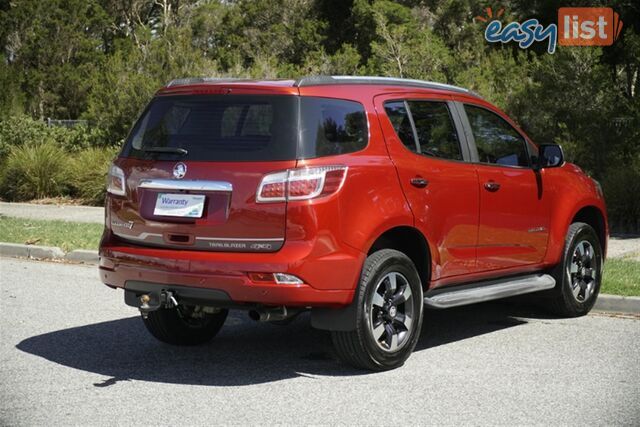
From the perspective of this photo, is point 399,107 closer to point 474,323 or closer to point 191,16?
point 474,323

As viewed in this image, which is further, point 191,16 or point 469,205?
point 191,16

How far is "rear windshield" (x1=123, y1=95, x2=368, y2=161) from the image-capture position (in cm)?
644

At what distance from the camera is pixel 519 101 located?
18.0 metres

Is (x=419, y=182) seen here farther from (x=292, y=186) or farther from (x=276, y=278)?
(x=276, y=278)

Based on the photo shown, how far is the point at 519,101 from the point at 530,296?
31.8ft

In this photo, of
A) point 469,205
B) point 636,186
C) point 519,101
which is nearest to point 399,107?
point 469,205

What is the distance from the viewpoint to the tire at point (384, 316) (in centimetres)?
660

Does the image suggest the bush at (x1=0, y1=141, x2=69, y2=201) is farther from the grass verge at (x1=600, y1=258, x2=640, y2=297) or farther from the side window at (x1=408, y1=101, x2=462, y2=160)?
the side window at (x1=408, y1=101, x2=462, y2=160)

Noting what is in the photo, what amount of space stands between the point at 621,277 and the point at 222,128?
516 cm

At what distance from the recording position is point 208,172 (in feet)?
21.3

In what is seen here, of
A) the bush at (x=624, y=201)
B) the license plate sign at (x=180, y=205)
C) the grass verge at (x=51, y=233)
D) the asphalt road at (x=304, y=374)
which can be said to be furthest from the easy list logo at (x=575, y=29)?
the license plate sign at (x=180, y=205)

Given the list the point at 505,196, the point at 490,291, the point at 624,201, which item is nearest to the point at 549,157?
the point at 505,196

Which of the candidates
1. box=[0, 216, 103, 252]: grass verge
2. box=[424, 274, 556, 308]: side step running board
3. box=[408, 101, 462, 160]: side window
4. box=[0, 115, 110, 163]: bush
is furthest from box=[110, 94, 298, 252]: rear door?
box=[0, 115, 110, 163]: bush

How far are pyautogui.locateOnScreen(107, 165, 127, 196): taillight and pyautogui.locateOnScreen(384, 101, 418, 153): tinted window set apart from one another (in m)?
1.85
